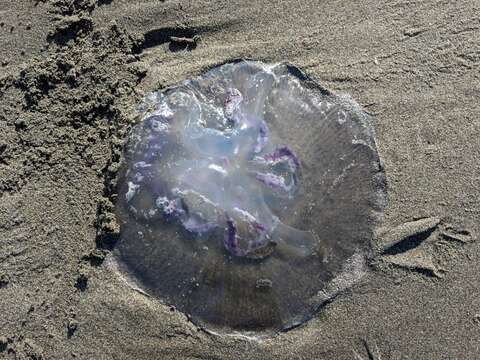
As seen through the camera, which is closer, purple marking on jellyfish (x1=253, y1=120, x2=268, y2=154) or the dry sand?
purple marking on jellyfish (x1=253, y1=120, x2=268, y2=154)

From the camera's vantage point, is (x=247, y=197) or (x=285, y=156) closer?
(x=247, y=197)

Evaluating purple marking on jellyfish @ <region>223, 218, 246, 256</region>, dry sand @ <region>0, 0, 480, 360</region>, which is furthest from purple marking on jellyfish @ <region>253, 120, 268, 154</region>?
dry sand @ <region>0, 0, 480, 360</region>

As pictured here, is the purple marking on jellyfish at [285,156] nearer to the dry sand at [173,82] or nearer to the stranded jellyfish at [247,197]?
the stranded jellyfish at [247,197]

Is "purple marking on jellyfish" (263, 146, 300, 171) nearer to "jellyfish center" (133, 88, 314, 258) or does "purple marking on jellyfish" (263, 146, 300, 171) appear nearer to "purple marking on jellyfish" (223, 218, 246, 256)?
"jellyfish center" (133, 88, 314, 258)

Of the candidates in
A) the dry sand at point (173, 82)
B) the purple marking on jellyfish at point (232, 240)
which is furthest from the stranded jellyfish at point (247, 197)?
the dry sand at point (173, 82)

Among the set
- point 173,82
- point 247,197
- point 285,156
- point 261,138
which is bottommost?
point 247,197

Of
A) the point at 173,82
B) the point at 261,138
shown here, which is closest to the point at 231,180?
the point at 261,138

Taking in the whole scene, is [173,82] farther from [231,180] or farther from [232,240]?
[232,240]
